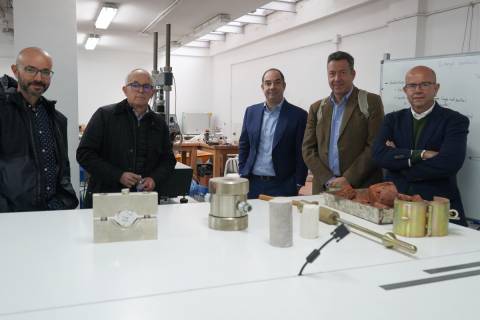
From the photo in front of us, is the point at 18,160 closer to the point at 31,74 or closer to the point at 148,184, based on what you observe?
the point at 31,74

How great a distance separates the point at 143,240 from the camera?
1.34 m

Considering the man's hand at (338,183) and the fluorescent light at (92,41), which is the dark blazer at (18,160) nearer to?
the man's hand at (338,183)

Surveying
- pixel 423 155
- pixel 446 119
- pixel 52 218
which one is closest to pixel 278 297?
pixel 52 218

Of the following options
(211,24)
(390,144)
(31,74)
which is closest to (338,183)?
(390,144)

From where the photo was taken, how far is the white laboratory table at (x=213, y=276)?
0.88 m

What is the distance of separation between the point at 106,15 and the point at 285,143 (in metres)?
4.75

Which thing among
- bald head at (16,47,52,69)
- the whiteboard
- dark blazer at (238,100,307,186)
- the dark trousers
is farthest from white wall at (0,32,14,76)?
the whiteboard

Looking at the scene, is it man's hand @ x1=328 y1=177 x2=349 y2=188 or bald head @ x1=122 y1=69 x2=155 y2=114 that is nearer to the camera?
man's hand @ x1=328 y1=177 x2=349 y2=188

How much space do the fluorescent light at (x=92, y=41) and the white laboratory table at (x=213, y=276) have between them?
24.3ft

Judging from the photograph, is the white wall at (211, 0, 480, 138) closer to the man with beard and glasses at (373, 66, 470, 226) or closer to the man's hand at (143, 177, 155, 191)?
the man with beard and glasses at (373, 66, 470, 226)

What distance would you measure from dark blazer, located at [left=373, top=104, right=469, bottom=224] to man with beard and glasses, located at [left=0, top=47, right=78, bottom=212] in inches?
66.9

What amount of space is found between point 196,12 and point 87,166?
14.7ft

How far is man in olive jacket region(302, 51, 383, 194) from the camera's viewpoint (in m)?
2.52

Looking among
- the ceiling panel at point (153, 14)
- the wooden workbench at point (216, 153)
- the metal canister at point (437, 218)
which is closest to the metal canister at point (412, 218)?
the metal canister at point (437, 218)
